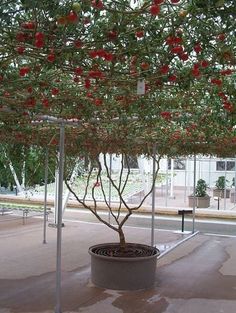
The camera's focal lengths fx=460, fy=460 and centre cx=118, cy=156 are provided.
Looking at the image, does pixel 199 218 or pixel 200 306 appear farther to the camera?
pixel 199 218

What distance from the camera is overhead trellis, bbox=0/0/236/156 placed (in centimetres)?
260

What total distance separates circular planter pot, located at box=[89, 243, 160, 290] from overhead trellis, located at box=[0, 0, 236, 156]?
6.07 feet

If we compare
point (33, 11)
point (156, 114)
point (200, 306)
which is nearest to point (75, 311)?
point (200, 306)

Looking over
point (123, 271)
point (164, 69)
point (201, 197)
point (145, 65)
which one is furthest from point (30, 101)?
point (201, 197)

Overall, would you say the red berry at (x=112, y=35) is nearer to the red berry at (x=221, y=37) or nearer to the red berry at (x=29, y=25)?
the red berry at (x=29, y=25)

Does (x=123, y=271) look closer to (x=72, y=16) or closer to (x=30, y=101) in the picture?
(x=30, y=101)

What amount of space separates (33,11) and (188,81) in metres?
1.60

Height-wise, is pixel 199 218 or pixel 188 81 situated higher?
pixel 188 81

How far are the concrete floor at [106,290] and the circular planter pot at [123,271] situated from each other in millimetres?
110

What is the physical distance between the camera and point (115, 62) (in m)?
Answer: 3.62

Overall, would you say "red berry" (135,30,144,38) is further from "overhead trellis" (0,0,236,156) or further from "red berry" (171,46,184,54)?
"red berry" (171,46,184,54)

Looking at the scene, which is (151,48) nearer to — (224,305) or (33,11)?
(33,11)

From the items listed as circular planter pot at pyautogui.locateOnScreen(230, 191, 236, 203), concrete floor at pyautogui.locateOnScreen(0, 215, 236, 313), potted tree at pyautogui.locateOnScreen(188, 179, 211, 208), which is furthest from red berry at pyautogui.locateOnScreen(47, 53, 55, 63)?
circular planter pot at pyautogui.locateOnScreen(230, 191, 236, 203)

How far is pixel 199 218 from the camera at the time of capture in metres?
14.2
